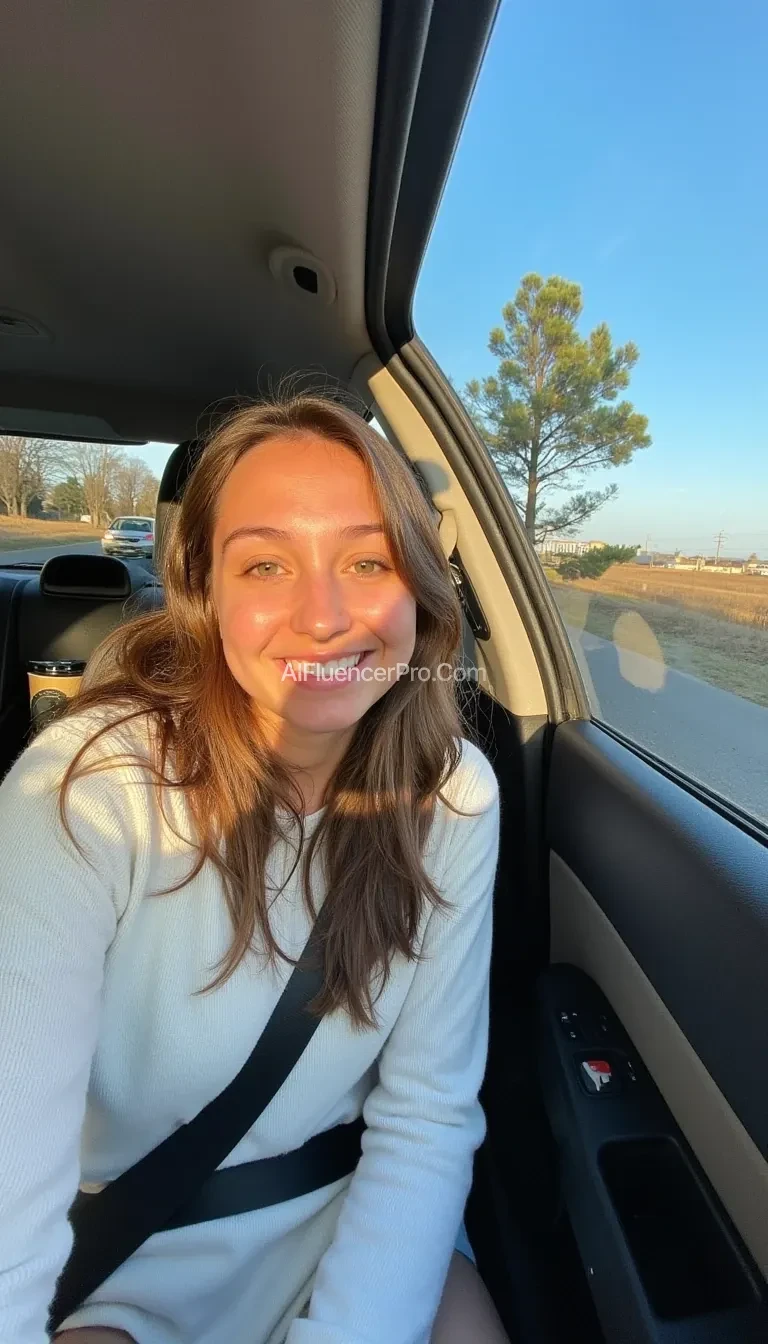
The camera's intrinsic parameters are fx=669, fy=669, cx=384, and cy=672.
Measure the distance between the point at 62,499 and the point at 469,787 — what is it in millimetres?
2491

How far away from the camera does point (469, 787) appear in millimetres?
1308

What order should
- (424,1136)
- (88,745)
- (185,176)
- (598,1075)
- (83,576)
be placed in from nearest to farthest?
(88,745), (424,1136), (598,1075), (185,176), (83,576)

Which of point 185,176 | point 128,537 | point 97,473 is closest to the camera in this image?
point 185,176

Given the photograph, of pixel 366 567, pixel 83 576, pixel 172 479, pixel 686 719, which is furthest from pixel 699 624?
pixel 83 576

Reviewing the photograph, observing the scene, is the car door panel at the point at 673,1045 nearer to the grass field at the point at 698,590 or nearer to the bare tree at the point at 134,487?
the grass field at the point at 698,590

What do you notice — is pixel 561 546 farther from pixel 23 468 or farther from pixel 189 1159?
pixel 23 468

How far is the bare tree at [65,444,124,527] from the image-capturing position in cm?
296

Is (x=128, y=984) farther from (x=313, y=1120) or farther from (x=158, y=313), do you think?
(x=158, y=313)

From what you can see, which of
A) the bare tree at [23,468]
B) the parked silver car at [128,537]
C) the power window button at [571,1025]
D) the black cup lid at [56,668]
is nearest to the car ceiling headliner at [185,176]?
the bare tree at [23,468]

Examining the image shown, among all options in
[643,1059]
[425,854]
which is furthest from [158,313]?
[643,1059]

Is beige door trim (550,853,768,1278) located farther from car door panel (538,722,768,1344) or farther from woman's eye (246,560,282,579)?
woman's eye (246,560,282,579)

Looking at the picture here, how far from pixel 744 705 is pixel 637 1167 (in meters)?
0.84

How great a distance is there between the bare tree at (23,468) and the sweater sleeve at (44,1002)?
237cm

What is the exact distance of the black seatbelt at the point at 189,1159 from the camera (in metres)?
1.03
